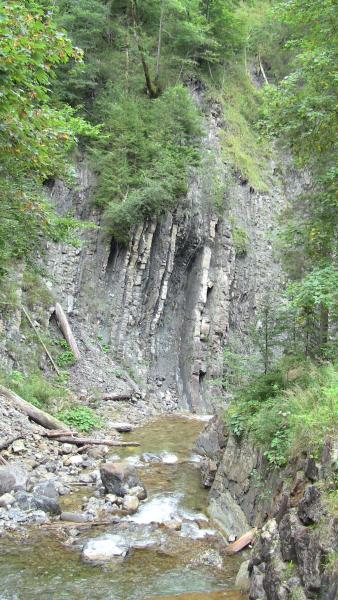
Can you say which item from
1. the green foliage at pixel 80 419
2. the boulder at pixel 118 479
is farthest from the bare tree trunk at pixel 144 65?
the boulder at pixel 118 479

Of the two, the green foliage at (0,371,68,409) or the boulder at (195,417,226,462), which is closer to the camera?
the boulder at (195,417,226,462)

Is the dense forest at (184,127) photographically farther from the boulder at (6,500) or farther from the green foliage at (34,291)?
the boulder at (6,500)

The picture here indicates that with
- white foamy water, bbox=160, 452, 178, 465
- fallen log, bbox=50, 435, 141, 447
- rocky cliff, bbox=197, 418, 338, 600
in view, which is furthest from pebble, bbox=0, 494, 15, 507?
white foamy water, bbox=160, 452, 178, 465

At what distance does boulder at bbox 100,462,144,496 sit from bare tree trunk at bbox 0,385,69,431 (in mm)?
3050

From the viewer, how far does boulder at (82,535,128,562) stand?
5684mm

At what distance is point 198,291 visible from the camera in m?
20.2

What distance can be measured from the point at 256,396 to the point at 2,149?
5412mm

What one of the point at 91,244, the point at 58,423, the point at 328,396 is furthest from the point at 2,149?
the point at 91,244

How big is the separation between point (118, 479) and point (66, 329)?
8.68 m

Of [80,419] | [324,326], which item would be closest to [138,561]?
[324,326]

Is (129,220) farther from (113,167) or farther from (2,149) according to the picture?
(2,149)

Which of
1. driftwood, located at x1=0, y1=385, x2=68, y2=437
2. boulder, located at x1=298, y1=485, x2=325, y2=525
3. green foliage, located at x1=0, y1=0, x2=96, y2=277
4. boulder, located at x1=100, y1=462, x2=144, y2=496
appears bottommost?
boulder, located at x1=100, y1=462, x2=144, y2=496

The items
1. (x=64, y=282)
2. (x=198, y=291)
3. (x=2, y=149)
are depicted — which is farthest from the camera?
(x=198, y=291)

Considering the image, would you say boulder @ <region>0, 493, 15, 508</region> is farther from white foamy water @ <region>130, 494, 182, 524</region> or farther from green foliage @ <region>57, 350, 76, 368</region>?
green foliage @ <region>57, 350, 76, 368</region>
